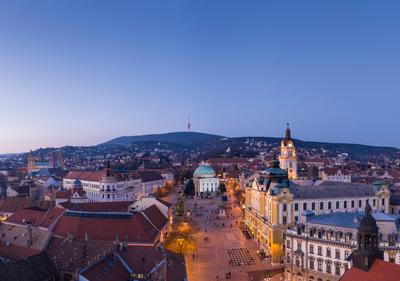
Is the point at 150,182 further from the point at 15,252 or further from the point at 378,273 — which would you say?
Result: the point at 378,273

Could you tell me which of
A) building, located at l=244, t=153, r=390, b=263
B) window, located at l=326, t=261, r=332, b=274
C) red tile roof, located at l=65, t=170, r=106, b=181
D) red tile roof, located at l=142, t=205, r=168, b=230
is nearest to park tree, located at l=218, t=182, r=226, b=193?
red tile roof, located at l=65, t=170, r=106, b=181

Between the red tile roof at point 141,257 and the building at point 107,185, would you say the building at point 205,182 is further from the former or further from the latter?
the red tile roof at point 141,257

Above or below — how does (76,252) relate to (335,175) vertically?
below

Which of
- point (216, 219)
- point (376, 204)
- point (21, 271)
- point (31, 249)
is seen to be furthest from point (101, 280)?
point (216, 219)

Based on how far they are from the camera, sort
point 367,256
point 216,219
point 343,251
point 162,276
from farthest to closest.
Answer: point 216,219
point 343,251
point 162,276
point 367,256

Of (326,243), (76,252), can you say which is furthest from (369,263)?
(76,252)

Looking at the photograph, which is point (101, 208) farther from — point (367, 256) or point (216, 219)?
point (367, 256)
